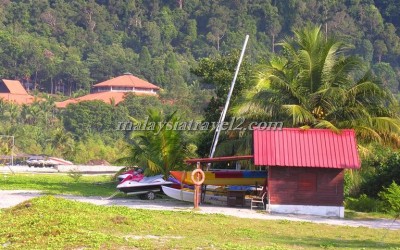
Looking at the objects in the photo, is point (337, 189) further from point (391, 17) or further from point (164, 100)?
point (391, 17)

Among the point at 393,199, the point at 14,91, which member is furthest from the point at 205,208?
the point at 14,91

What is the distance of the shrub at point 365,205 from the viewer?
25703 mm

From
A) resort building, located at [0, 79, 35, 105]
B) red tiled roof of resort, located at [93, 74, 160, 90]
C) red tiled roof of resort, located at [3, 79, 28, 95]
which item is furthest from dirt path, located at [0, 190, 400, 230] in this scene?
red tiled roof of resort, located at [3, 79, 28, 95]

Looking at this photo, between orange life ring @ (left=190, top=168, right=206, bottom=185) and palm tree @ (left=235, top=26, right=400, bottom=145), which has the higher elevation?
palm tree @ (left=235, top=26, right=400, bottom=145)

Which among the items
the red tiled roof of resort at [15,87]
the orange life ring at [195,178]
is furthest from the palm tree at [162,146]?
the red tiled roof of resort at [15,87]

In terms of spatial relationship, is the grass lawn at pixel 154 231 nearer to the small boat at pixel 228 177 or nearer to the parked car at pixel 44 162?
the small boat at pixel 228 177

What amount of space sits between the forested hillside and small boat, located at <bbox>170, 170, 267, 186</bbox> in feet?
338

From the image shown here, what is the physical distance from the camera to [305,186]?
78.6ft

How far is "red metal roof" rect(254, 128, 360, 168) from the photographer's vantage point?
923 inches

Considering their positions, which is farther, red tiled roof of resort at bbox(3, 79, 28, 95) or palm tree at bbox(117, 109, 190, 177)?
red tiled roof of resort at bbox(3, 79, 28, 95)

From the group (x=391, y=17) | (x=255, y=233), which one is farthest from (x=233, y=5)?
(x=255, y=233)

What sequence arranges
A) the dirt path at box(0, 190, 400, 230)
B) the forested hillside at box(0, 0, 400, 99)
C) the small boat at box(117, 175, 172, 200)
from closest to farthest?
the dirt path at box(0, 190, 400, 230)
the small boat at box(117, 175, 172, 200)
the forested hillside at box(0, 0, 400, 99)

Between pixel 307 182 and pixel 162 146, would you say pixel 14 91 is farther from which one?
pixel 307 182

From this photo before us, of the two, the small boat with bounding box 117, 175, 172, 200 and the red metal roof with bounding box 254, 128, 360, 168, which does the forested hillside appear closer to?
the small boat with bounding box 117, 175, 172, 200
